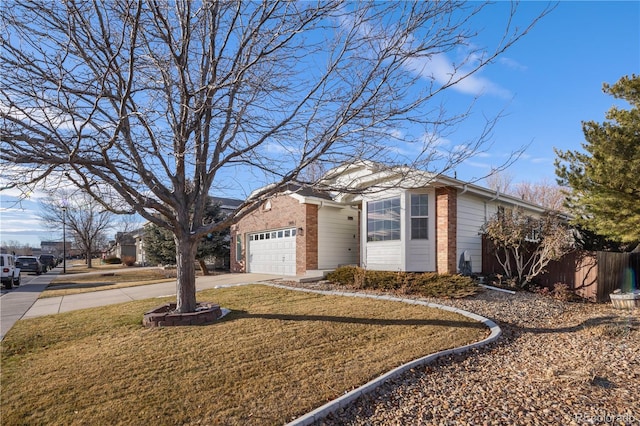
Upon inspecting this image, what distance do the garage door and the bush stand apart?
4.33 m

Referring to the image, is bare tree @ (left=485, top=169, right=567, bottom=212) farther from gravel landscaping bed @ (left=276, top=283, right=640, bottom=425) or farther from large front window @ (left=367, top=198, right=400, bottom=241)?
gravel landscaping bed @ (left=276, top=283, right=640, bottom=425)

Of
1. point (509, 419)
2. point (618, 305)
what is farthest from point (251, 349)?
point (618, 305)

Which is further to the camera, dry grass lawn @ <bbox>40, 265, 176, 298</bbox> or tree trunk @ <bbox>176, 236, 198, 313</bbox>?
dry grass lawn @ <bbox>40, 265, 176, 298</bbox>

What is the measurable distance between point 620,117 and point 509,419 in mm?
9996

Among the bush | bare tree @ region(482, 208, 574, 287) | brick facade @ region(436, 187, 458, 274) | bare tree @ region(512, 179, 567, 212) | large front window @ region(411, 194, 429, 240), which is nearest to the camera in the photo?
the bush

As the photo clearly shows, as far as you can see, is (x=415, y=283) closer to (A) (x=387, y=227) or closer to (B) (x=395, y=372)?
(A) (x=387, y=227)

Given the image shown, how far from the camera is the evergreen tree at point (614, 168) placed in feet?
30.7

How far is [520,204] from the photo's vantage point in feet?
48.0

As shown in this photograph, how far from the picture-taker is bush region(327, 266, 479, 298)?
31.5 ft

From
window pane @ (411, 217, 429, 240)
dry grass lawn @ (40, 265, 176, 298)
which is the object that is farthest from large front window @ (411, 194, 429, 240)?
Result: dry grass lawn @ (40, 265, 176, 298)

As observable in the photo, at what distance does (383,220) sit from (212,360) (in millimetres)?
8946

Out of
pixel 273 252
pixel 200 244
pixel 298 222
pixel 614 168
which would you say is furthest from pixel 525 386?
pixel 200 244

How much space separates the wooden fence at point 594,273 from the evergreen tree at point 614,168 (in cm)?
91

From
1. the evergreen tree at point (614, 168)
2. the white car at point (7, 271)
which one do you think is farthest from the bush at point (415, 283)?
the white car at point (7, 271)
